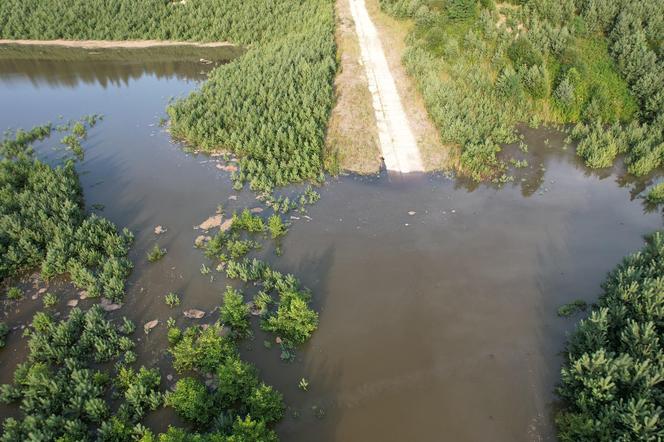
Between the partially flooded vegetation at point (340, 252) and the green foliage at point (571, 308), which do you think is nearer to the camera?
the partially flooded vegetation at point (340, 252)

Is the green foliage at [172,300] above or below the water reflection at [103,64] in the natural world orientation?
below

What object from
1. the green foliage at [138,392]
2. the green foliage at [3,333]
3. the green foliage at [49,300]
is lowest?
the green foliage at [138,392]

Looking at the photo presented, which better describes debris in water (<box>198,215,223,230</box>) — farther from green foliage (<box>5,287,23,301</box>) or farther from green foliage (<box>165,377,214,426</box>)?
green foliage (<box>165,377,214,426</box>)

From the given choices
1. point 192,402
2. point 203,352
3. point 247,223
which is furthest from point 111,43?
point 192,402

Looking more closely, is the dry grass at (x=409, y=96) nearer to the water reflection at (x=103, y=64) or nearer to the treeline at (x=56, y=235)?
the water reflection at (x=103, y=64)

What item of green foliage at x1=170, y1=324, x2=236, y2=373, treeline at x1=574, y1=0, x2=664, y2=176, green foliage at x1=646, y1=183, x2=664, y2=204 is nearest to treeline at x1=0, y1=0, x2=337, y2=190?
green foliage at x1=170, y1=324, x2=236, y2=373

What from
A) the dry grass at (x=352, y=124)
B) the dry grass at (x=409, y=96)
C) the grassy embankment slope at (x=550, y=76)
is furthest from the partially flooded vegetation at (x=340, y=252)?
the dry grass at (x=409, y=96)

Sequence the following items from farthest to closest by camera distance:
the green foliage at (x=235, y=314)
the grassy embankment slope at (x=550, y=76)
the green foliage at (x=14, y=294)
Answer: the grassy embankment slope at (x=550, y=76) < the green foliage at (x=14, y=294) < the green foliage at (x=235, y=314)
